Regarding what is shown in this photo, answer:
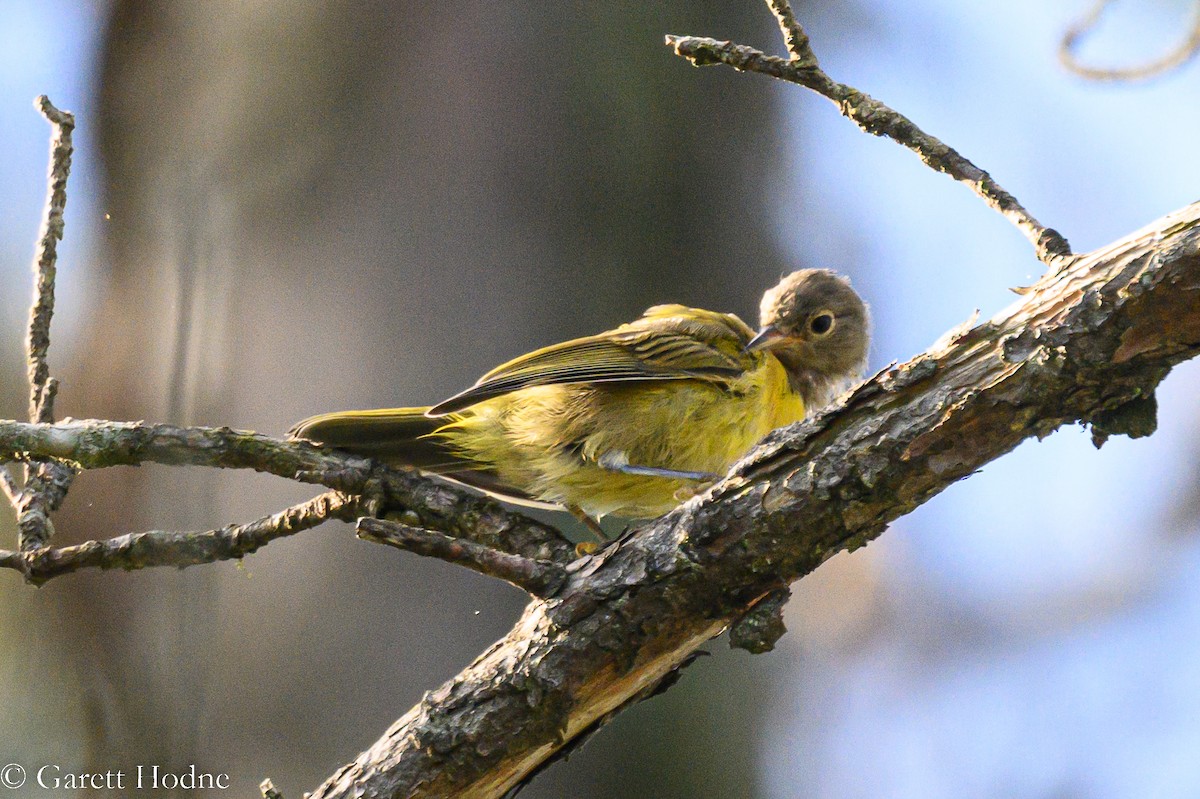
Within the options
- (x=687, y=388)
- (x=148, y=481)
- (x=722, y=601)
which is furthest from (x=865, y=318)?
(x=148, y=481)

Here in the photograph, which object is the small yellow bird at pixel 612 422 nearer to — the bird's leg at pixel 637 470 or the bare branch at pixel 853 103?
the bird's leg at pixel 637 470

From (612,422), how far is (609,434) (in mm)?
47

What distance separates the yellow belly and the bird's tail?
67 millimetres

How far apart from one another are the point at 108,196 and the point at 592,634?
456 cm

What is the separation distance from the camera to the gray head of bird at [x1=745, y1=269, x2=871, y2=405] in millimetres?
4094

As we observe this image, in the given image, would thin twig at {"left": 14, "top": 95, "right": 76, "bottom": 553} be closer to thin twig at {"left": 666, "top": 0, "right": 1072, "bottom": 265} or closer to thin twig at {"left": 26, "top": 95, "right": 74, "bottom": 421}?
thin twig at {"left": 26, "top": 95, "right": 74, "bottom": 421}

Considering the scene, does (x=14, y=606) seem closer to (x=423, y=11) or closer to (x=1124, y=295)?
(x=423, y=11)

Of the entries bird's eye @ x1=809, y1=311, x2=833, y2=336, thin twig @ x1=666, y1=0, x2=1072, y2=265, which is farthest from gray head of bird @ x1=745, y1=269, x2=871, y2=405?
thin twig @ x1=666, y1=0, x2=1072, y2=265

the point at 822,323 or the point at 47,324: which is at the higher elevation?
the point at 822,323

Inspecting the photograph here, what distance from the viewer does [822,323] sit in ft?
13.7

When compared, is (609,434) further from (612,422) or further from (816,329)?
(816,329)

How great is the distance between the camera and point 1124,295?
5.87ft

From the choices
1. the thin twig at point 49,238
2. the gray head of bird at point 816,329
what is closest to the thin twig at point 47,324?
the thin twig at point 49,238
